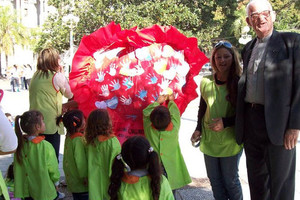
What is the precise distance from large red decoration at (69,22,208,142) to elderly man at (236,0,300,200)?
638 mm

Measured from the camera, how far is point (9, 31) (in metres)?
30.2

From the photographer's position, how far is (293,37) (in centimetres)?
248

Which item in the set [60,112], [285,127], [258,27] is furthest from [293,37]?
[60,112]

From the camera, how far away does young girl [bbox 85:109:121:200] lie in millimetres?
2992

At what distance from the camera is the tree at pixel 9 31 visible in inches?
1169

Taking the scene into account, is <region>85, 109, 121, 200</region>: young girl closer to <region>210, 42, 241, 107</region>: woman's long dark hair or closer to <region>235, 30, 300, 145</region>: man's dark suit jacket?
<region>210, 42, 241, 107</region>: woman's long dark hair

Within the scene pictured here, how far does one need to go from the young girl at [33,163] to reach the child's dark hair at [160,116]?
1.07 metres

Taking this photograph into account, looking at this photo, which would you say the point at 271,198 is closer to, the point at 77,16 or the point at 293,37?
the point at 293,37

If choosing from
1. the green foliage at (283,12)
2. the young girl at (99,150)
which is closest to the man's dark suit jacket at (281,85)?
the young girl at (99,150)

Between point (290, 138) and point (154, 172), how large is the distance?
103 centimetres

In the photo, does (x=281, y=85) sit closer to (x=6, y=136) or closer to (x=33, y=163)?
(x=6, y=136)

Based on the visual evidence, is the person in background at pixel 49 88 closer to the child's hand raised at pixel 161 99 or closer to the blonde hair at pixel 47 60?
the blonde hair at pixel 47 60

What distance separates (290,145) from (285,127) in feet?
0.47

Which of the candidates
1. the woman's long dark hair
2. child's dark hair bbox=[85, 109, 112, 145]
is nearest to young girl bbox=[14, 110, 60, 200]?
child's dark hair bbox=[85, 109, 112, 145]
